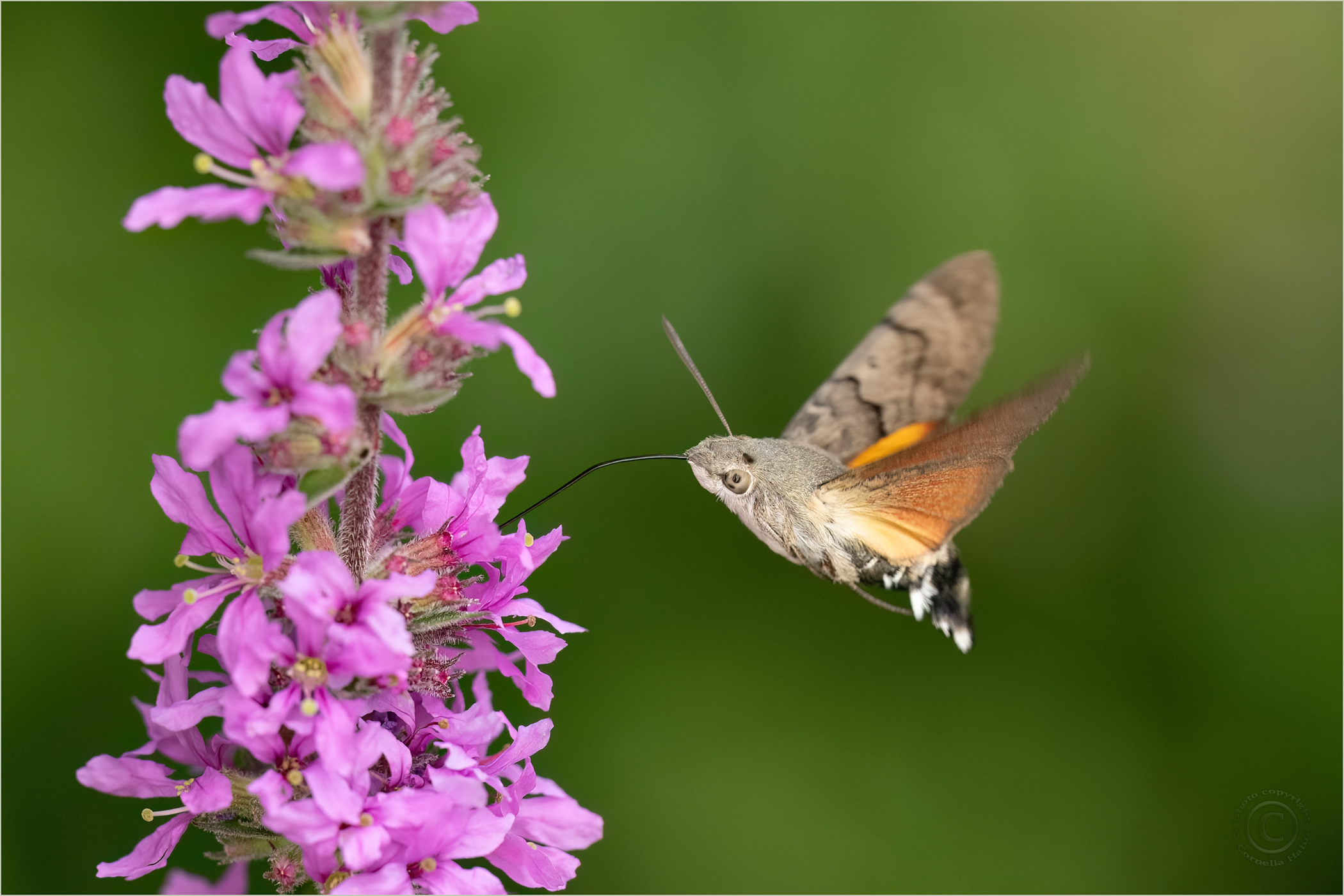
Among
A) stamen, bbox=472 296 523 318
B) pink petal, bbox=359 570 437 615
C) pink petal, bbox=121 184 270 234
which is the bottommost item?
pink petal, bbox=359 570 437 615

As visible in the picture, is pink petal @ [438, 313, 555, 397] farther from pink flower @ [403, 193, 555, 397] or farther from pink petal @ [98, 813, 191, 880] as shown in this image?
pink petal @ [98, 813, 191, 880]

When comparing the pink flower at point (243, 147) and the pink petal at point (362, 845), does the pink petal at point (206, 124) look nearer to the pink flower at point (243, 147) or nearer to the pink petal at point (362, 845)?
the pink flower at point (243, 147)

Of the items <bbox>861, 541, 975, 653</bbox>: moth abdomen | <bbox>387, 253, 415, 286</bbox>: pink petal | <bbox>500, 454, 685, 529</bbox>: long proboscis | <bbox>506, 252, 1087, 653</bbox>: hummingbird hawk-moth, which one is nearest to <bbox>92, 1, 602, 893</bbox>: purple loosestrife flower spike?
<bbox>387, 253, 415, 286</bbox>: pink petal

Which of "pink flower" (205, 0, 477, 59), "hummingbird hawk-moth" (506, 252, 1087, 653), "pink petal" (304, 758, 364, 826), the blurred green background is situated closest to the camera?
"pink petal" (304, 758, 364, 826)

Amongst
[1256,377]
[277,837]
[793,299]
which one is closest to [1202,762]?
[1256,377]

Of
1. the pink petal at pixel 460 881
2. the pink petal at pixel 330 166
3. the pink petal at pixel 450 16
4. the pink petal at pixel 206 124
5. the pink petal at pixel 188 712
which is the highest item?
the pink petal at pixel 450 16

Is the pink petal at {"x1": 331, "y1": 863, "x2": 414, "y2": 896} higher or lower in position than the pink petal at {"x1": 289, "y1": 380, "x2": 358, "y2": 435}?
lower

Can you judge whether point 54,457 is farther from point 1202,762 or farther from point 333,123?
point 1202,762

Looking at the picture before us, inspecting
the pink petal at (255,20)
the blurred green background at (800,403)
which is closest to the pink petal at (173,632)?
the pink petal at (255,20)
